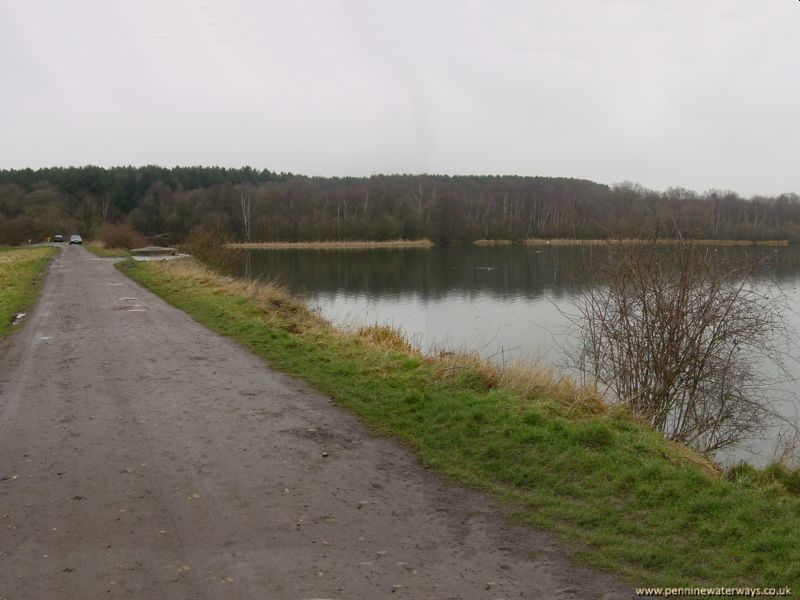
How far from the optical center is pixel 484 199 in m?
107

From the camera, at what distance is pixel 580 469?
5371 millimetres

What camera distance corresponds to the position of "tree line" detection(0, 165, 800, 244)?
261 ft

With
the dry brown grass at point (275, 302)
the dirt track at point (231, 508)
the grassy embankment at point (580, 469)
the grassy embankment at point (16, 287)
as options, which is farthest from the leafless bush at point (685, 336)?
the grassy embankment at point (16, 287)

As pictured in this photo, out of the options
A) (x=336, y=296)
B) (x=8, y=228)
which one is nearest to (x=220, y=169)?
(x=8, y=228)

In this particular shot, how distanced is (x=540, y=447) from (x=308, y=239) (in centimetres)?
8200

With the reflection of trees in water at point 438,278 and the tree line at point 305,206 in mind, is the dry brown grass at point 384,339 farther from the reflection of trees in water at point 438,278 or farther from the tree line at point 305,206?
the tree line at point 305,206

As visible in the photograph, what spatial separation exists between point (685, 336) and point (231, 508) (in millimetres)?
6560

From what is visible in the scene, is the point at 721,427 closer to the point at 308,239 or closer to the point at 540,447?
the point at 540,447

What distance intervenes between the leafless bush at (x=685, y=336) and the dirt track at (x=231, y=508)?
14.4 feet

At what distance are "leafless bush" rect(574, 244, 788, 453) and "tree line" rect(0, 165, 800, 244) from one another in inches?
2508

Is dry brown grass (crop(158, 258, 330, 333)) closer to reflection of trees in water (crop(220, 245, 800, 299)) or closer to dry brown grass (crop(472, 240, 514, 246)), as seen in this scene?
reflection of trees in water (crop(220, 245, 800, 299))

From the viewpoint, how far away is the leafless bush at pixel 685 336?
866cm

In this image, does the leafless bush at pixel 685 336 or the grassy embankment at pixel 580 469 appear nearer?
→ the grassy embankment at pixel 580 469

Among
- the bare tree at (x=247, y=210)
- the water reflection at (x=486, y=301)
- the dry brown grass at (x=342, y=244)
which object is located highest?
the bare tree at (x=247, y=210)
